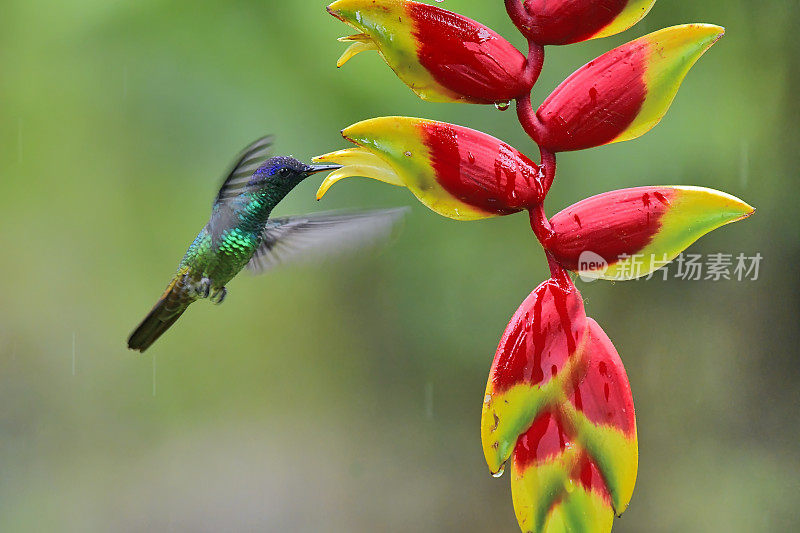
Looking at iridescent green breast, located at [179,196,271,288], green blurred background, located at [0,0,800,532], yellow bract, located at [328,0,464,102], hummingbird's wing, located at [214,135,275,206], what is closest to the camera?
yellow bract, located at [328,0,464,102]

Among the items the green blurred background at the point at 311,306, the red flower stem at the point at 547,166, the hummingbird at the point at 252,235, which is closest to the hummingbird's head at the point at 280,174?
the hummingbird at the point at 252,235

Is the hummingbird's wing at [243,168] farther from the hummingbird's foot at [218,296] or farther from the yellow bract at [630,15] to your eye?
the yellow bract at [630,15]

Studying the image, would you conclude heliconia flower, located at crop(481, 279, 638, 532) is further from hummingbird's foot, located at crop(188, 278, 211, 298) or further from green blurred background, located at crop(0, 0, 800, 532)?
green blurred background, located at crop(0, 0, 800, 532)

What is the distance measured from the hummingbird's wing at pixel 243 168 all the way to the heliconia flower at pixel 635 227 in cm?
20

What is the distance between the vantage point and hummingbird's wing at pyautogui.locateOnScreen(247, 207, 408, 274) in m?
0.60

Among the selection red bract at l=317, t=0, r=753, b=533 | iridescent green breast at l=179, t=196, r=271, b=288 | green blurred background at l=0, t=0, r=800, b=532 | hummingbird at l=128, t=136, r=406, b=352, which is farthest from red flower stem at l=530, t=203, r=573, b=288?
green blurred background at l=0, t=0, r=800, b=532

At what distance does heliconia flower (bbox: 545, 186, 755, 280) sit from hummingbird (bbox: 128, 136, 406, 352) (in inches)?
7.1

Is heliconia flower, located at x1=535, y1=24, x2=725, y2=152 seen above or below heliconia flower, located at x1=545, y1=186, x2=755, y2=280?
above

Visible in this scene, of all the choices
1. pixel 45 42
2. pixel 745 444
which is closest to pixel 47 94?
pixel 45 42

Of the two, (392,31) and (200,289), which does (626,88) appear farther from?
(200,289)

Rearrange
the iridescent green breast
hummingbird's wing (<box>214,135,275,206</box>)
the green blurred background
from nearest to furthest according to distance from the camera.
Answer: hummingbird's wing (<box>214,135,275,206</box>), the iridescent green breast, the green blurred background

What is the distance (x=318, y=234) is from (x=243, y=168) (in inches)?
4.3

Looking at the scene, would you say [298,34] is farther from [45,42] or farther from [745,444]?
[745,444]

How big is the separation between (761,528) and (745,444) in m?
0.20
